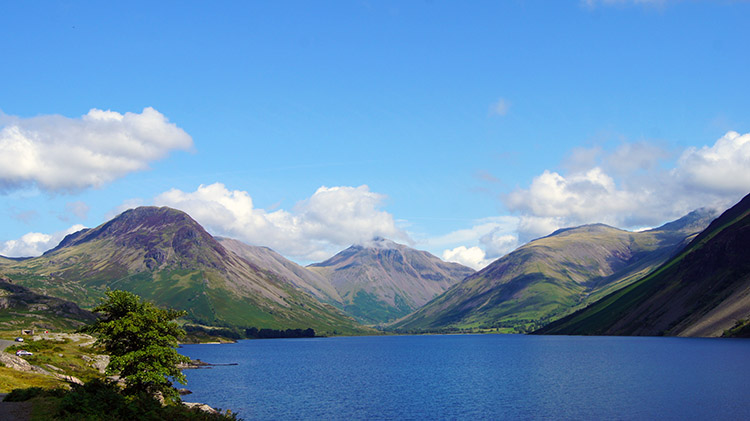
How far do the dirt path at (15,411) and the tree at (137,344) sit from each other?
60.8 ft

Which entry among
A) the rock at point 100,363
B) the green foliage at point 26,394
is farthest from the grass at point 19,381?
the rock at point 100,363

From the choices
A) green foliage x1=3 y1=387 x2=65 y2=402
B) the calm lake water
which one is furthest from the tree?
the calm lake water

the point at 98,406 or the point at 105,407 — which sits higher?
the point at 98,406

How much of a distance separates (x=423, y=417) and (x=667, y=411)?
42.3 metres

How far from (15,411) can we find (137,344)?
1047 inches

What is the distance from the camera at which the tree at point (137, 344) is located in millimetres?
70375

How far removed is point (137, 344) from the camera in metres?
73.1

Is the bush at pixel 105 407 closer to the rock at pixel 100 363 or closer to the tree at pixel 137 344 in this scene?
the tree at pixel 137 344

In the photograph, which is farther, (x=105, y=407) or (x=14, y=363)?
(x=14, y=363)

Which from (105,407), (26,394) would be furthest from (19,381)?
(105,407)

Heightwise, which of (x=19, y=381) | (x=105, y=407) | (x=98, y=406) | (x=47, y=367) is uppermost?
(x=19, y=381)

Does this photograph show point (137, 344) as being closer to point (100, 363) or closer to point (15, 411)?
point (15, 411)

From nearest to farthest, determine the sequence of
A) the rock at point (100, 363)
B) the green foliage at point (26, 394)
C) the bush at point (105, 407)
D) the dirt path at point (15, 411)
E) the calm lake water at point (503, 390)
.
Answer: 1. the dirt path at point (15, 411)
2. the bush at point (105, 407)
3. the green foliage at point (26, 394)
4. the calm lake water at point (503, 390)
5. the rock at point (100, 363)

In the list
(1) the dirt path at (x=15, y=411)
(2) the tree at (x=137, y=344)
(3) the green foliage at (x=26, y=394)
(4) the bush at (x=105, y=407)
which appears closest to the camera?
(1) the dirt path at (x=15, y=411)
